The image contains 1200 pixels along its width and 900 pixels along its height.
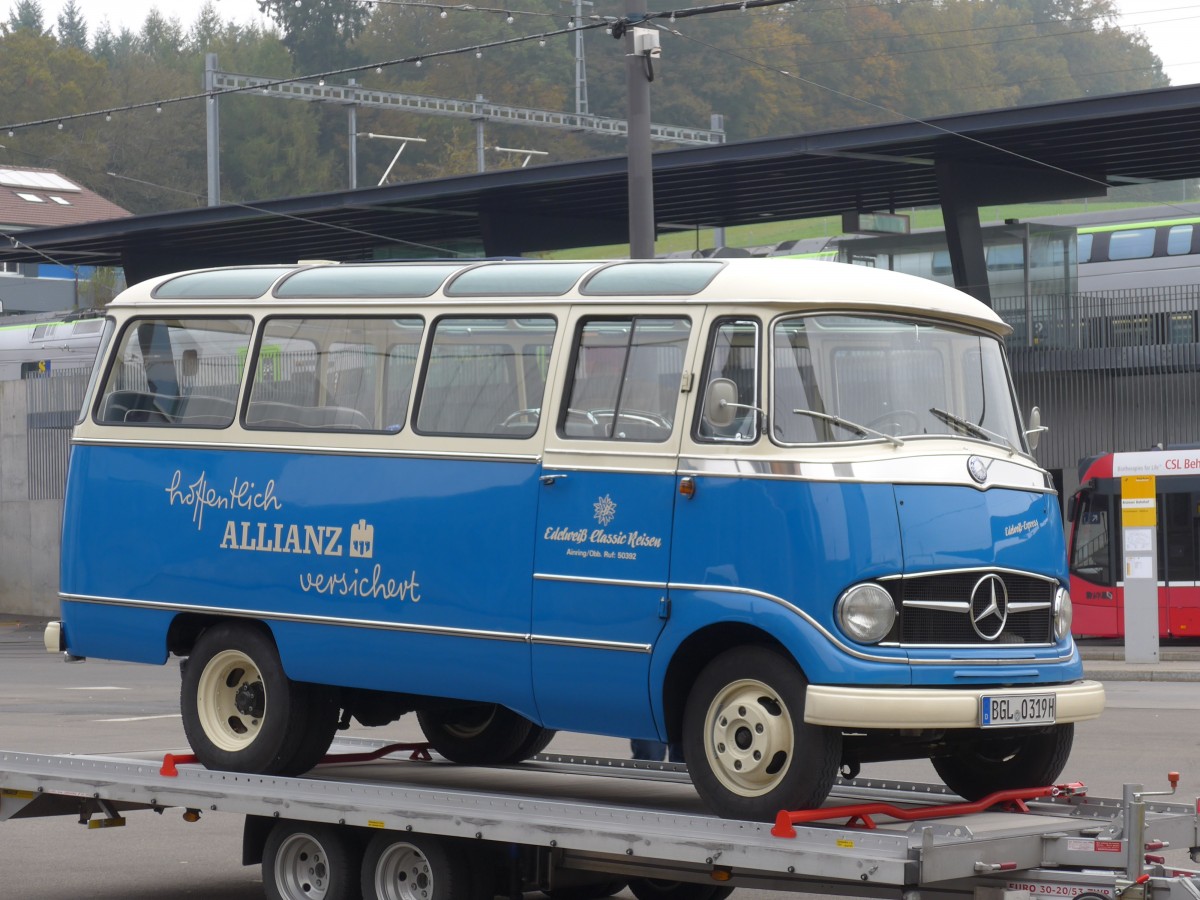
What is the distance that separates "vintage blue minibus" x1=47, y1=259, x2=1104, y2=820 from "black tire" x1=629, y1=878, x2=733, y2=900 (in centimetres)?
126

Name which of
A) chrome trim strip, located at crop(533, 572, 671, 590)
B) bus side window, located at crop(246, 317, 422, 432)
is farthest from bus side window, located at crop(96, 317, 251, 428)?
chrome trim strip, located at crop(533, 572, 671, 590)

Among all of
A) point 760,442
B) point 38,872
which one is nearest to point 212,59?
point 38,872

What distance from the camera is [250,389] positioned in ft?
33.1

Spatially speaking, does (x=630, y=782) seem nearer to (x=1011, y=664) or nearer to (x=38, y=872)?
(x=1011, y=664)

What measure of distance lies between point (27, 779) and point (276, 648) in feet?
4.69

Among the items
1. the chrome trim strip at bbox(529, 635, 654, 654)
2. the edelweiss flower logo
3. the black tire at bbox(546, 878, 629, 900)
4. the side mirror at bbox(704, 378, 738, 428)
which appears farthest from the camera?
the black tire at bbox(546, 878, 629, 900)

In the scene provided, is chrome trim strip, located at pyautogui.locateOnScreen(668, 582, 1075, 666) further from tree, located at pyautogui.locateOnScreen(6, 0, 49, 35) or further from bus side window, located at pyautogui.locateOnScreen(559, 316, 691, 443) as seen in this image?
tree, located at pyautogui.locateOnScreen(6, 0, 49, 35)

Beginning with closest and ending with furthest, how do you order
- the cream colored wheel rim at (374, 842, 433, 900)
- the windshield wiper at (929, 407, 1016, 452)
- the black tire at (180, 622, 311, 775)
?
the windshield wiper at (929, 407, 1016, 452)
the cream colored wheel rim at (374, 842, 433, 900)
the black tire at (180, 622, 311, 775)

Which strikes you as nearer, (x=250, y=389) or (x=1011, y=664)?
(x=1011, y=664)

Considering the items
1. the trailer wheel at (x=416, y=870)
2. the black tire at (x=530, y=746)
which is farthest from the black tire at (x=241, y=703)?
the black tire at (x=530, y=746)

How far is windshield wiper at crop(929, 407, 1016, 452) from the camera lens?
8.62m

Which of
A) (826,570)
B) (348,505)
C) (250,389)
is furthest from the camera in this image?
(250,389)

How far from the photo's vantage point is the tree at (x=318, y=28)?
103625 mm

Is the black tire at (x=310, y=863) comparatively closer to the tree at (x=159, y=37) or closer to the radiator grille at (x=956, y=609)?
the radiator grille at (x=956, y=609)
